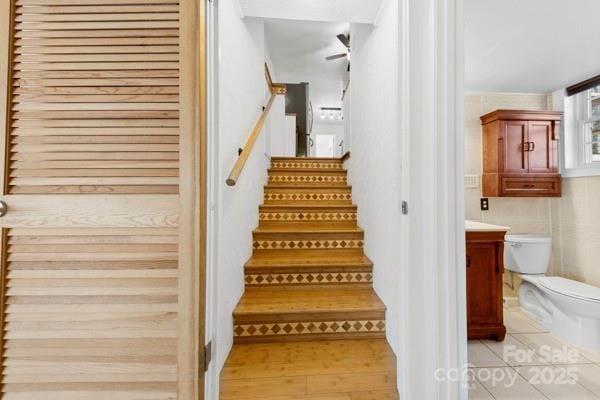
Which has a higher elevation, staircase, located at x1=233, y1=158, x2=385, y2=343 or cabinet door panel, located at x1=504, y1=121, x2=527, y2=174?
cabinet door panel, located at x1=504, y1=121, x2=527, y2=174

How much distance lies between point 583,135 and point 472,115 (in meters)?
1.09

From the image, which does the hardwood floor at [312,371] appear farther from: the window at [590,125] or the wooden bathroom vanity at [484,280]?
the window at [590,125]

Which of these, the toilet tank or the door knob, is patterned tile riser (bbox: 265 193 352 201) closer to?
the toilet tank

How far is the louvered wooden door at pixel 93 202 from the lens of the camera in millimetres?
959

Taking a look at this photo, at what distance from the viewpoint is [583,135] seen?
2.75 m

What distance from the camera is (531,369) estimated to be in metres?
1.71

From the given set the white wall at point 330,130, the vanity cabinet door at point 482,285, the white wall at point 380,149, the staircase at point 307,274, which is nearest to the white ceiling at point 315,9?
the white wall at point 380,149

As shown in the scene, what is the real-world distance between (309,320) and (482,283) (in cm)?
130

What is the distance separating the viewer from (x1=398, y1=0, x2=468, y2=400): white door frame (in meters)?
1.09

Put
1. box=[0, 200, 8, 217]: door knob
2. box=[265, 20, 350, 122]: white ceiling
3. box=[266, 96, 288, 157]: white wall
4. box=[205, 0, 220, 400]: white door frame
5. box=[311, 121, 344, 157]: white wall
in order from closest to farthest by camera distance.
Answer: box=[0, 200, 8, 217]: door knob
box=[205, 0, 220, 400]: white door frame
box=[265, 20, 350, 122]: white ceiling
box=[266, 96, 288, 157]: white wall
box=[311, 121, 344, 157]: white wall

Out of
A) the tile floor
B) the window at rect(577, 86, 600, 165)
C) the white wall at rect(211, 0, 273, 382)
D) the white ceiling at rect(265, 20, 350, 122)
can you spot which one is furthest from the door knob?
the window at rect(577, 86, 600, 165)

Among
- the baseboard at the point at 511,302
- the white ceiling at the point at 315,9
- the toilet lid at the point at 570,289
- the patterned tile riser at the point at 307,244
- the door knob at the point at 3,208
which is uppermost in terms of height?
the white ceiling at the point at 315,9

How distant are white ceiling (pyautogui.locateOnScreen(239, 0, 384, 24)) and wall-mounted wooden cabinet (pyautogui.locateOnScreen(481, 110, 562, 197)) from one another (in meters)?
1.71

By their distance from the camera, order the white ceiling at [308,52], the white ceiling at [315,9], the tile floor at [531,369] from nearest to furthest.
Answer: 1. the tile floor at [531,369]
2. the white ceiling at [315,9]
3. the white ceiling at [308,52]
